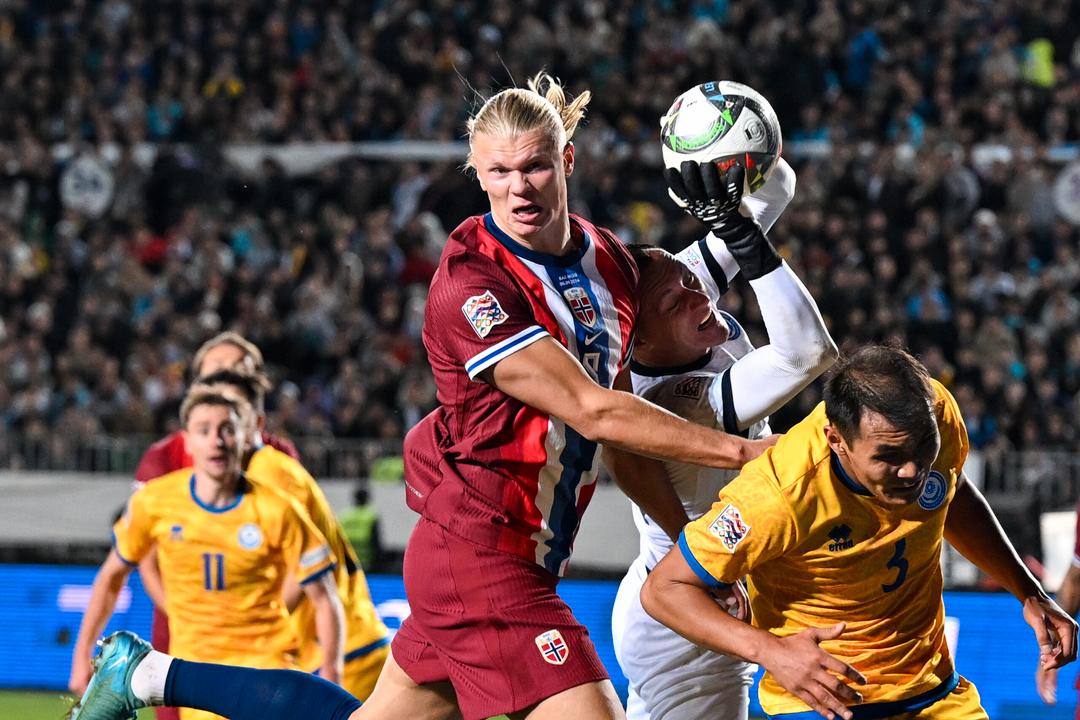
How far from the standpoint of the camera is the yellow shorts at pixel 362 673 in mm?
6727

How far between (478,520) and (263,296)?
36.3 feet

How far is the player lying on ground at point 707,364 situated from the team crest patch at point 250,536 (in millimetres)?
1738

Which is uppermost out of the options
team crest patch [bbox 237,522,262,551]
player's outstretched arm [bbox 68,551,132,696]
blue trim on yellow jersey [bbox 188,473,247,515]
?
blue trim on yellow jersey [bbox 188,473,247,515]

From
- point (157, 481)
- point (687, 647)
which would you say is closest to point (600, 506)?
point (157, 481)

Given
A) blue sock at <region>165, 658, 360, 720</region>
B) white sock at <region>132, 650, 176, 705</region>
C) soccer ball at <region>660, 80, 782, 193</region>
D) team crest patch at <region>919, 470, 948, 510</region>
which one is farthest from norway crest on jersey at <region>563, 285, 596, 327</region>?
white sock at <region>132, 650, 176, 705</region>

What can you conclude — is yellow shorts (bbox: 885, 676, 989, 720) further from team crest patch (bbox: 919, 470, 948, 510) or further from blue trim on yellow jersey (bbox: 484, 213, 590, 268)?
blue trim on yellow jersey (bbox: 484, 213, 590, 268)

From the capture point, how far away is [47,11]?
18.4 metres

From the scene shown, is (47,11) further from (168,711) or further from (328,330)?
(168,711)

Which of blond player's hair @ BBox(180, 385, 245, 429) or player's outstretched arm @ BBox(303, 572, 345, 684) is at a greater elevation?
blond player's hair @ BBox(180, 385, 245, 429)

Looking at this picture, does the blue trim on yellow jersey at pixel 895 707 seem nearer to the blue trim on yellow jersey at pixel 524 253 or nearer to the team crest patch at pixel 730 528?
the team crest patch at pixel 730 528

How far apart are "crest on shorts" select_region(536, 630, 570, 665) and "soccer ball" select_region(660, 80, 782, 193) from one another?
4.23ft

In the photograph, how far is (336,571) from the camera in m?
6.46

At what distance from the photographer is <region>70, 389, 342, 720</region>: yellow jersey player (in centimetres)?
596

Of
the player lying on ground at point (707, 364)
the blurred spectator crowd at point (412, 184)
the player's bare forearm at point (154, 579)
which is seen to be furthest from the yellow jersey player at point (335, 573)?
the blurred spectator crowd at point (412, 184)
